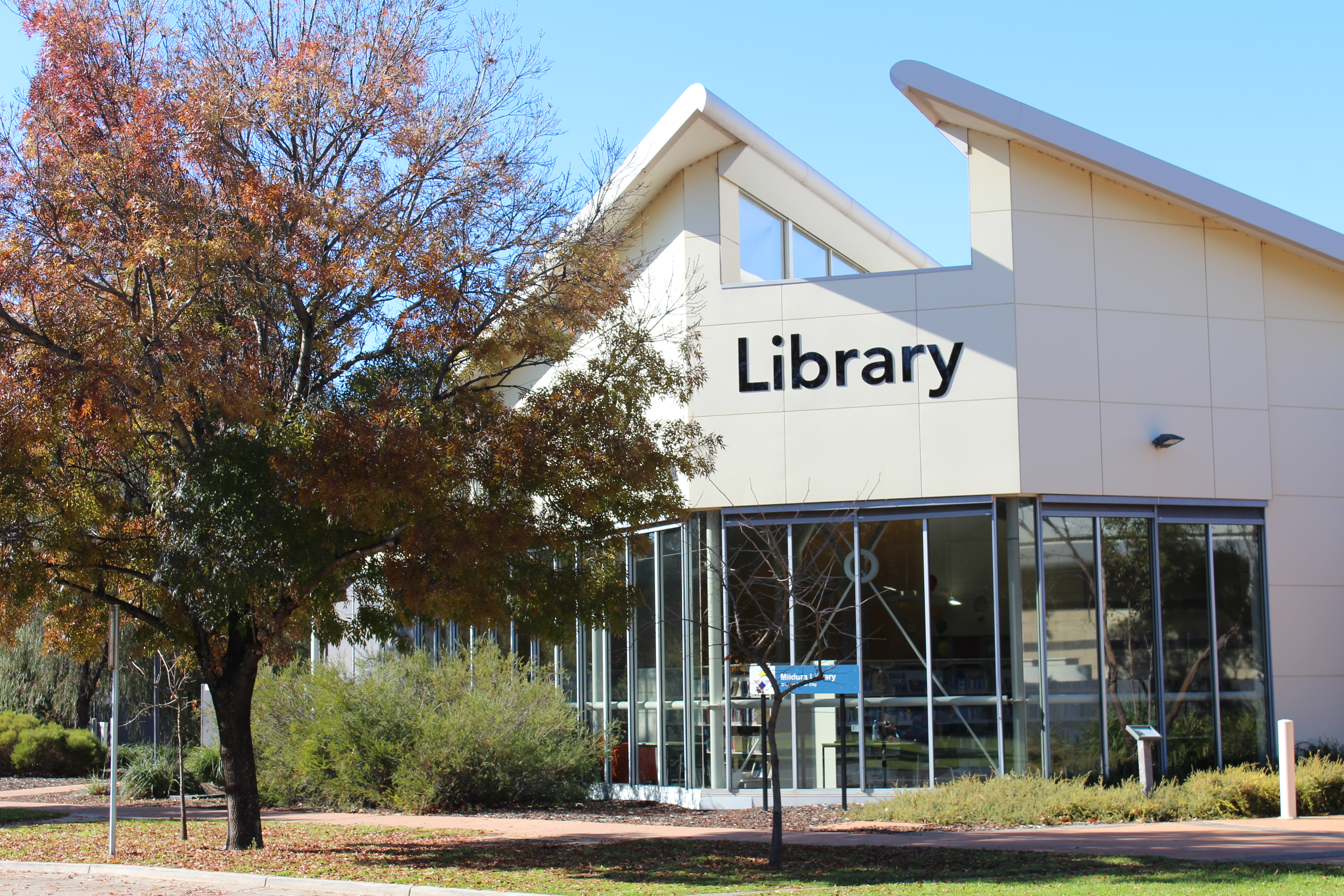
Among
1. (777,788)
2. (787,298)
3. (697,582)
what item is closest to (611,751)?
(697,582)

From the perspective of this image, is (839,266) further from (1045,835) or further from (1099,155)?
(1045,835)

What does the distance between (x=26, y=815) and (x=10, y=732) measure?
11.2 meters

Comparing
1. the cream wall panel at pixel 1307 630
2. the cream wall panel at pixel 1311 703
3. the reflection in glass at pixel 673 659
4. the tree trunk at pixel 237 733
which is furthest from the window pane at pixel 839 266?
the tree trunk at pixel 237 733

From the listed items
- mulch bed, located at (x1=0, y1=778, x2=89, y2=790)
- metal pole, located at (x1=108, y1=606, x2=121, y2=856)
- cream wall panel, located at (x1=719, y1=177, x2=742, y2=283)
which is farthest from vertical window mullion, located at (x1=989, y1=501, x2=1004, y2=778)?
mulch bed, located at (x1=0, y1=778, x2=89, y2=790)

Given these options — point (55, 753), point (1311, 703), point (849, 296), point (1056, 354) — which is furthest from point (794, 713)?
point (55, 753)

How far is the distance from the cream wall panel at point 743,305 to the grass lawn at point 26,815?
41.8 ft

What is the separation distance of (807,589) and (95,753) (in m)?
20.7

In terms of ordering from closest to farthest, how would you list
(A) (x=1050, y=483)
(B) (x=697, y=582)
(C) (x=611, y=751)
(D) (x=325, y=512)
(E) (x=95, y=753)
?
(D) (x=325, y=512), (A) (x=1050, y=483), (B) (x=697, y=582), (C) (x=611, y=751), (E) (x=95, y=753)

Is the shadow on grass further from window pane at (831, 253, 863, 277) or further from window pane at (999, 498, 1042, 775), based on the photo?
window pane at (831, 253, 863, 277)

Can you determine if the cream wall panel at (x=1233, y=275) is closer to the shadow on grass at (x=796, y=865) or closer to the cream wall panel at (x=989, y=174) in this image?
the cream wall panel at (x=989, y=174)

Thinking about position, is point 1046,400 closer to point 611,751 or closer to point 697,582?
point 697,582

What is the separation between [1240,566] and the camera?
19.7 metres

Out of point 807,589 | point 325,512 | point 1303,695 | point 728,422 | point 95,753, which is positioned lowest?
point 95,753

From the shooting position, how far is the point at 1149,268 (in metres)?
19.5
